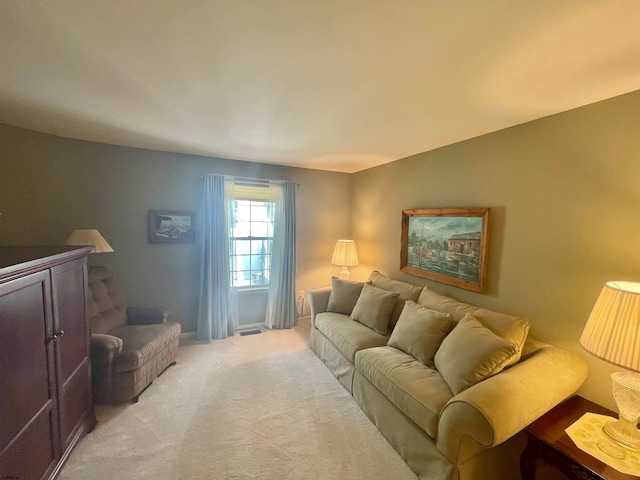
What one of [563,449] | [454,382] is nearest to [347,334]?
[454,382]

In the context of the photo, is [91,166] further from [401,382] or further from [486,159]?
[486,159]

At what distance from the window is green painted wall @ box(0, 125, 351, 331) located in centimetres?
44

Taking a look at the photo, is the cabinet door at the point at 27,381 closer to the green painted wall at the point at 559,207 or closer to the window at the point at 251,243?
the window at the point at 251,243

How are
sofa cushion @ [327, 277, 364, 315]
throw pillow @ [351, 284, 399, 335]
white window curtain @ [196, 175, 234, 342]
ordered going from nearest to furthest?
throw pillow @ [351, 284, 399, 335] → sofa cushion @ [327, 277, 364, 315] → white window curtain @ [196, 175, 234, 342]

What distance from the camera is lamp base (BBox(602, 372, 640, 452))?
126cm

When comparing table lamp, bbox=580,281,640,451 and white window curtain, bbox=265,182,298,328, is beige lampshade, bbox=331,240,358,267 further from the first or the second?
table lamp, bbox=580,281,640,451

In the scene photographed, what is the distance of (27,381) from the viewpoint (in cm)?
129

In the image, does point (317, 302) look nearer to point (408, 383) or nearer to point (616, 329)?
point (408, 383)

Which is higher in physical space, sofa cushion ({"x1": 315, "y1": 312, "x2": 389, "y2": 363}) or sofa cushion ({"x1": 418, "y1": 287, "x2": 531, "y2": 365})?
sofa cushion ({"x1": 418, "y1": 287, "x2": 531, "y2": 365})

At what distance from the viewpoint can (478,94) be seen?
1.61 metres

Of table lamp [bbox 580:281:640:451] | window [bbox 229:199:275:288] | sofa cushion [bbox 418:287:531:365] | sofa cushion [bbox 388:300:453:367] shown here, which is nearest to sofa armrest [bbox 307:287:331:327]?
window [bbox 229:199:275:288]

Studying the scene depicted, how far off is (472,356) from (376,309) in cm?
107

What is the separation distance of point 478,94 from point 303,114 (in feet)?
3.84

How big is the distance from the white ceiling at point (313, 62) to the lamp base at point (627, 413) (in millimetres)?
1576
